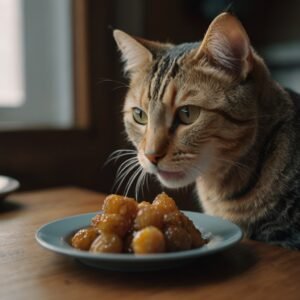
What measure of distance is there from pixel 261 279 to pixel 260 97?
44 cm

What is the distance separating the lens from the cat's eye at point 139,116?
0.99 metres

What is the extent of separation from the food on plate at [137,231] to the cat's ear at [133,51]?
1.51ft

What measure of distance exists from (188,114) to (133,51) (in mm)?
277

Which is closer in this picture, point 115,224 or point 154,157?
point 115,224

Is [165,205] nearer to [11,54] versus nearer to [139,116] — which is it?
[139,116]

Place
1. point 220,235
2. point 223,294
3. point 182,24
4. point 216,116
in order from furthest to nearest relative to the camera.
A: point 182,24 → point 216,116 → point 220,235 → point 223,294

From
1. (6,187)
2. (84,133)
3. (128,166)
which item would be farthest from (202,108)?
(84,133)

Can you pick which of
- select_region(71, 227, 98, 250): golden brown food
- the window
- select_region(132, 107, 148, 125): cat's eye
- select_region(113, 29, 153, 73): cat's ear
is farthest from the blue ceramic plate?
the window

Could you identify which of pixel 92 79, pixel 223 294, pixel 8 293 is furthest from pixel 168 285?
pixel 92 79

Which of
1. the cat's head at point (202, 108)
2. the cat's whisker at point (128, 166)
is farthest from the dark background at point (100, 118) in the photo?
the cat's head at point (202, 108)

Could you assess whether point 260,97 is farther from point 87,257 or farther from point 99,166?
point 99,166

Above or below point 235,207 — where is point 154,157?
above

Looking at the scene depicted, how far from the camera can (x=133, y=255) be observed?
60 centimetres

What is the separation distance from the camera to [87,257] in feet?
1.95
